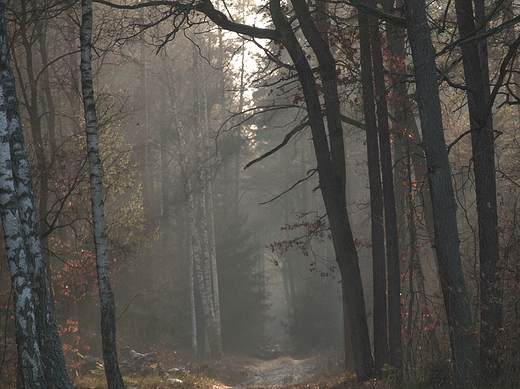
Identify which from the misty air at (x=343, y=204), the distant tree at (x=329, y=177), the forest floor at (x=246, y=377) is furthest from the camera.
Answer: the forest floor at (x=246, y=377)

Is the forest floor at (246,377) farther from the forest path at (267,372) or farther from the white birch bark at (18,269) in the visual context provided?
the white birch bark at (18,269)

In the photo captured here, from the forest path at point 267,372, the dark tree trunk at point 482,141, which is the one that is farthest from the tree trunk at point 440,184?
the forest path at point 267,372

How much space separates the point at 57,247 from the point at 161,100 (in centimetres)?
1694

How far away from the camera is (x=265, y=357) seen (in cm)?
2862

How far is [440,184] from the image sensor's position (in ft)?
23.2

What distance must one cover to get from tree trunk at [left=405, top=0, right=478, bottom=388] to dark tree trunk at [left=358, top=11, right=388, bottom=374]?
266 centimetres

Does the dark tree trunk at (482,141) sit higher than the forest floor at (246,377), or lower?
higher

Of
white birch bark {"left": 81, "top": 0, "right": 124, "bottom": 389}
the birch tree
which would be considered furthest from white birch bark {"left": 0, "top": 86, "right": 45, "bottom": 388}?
white birch bark {"left": 81, "top": 0, "right": 124, "bottom": 389}

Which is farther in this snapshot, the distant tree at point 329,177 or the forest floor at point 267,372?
the forest floor at point 267,372

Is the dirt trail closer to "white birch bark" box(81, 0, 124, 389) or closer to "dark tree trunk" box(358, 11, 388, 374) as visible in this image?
"dark tree trunk" box(358, 11, 388, 374)

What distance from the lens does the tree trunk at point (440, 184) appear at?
7.07 metres

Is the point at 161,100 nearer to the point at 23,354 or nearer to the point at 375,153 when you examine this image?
the point at 375,153

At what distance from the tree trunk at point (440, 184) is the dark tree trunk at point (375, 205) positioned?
2656mm

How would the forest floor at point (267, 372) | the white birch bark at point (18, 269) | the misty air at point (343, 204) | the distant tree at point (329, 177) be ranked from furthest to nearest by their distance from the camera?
the forest floor at point (267, 372), the distant tree at point (329, 177), the misty air at point (343, 204), the white birch bark at point (18, 269)
